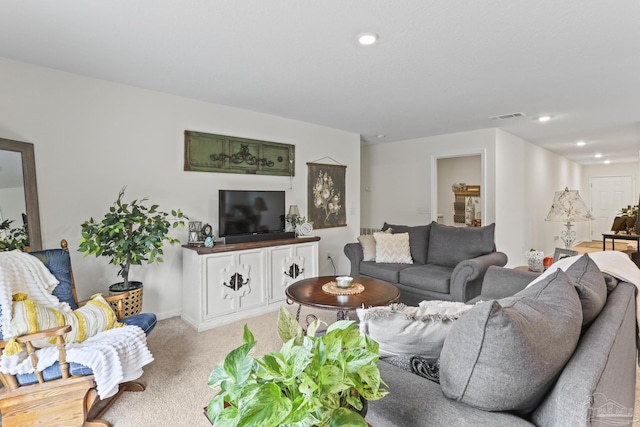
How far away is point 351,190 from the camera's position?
5.40 meters

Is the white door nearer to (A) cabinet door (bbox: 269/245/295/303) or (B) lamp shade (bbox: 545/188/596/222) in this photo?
(B) lamp shade (bbox: 545/188/596/222)

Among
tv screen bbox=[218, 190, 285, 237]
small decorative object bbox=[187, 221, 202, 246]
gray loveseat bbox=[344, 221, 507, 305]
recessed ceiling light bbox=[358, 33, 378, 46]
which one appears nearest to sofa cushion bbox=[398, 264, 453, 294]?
gray loveseat bbox=[344, 221, 507, 305]

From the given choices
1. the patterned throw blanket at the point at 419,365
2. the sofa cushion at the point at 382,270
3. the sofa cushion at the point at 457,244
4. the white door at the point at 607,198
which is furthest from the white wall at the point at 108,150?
the white door at the point at 607,198

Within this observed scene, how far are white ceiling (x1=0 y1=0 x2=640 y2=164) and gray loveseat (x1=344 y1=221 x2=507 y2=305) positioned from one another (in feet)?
4.98

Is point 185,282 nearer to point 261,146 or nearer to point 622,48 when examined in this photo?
point 261,146

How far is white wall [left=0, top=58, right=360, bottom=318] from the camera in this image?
2.75 m

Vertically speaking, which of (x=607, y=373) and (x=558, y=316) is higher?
(x=558, y=316)

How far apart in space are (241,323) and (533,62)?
11.6 ft

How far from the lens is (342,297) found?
2607 millimetres

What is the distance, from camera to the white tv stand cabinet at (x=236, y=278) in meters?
3.29

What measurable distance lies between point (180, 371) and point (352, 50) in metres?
2.68

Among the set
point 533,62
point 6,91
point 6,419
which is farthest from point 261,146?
point 6,419

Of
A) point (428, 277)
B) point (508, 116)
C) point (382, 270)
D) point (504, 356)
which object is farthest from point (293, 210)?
point (504, 356)

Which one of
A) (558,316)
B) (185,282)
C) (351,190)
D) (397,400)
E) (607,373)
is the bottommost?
(185,282)
